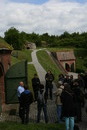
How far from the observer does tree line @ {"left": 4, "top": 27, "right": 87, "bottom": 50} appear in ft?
198

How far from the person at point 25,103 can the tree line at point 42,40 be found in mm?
44174

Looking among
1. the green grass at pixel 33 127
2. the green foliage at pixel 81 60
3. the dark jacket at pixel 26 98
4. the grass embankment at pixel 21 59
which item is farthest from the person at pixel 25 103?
the green foliage at pixel 81 60

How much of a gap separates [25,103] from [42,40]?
356 ft

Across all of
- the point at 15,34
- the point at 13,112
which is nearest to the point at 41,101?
the point at 13,112

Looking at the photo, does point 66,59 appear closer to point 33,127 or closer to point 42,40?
point 42,40

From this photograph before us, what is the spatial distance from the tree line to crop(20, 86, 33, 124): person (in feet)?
145

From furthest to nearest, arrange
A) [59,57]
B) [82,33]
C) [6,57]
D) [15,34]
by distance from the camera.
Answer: [82,33] → [59,57] → [15,34] → [6,57]

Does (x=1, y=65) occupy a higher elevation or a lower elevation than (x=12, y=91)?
higher

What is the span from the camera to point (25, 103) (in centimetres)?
1447

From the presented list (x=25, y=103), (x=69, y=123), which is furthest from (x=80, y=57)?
(x=69, y=123)

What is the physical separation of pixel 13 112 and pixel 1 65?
2298 mm

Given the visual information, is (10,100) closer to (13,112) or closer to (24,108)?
(13,112)

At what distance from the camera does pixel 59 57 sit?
224 feet

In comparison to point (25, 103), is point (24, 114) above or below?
below
